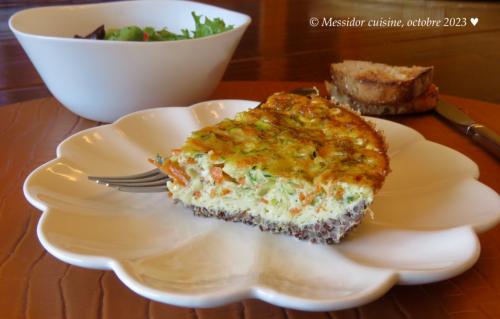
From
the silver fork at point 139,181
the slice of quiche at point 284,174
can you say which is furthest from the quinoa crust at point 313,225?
the silver fork at point 139,181

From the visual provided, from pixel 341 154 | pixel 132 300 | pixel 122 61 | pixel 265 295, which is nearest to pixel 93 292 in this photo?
pixel 132 300

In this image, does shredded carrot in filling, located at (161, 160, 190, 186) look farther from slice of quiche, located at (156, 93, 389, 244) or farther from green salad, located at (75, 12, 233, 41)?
green salad, located at (75, 12, 233, 41)

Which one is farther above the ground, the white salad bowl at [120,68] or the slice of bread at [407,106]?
the white salad bowl at [120,68]

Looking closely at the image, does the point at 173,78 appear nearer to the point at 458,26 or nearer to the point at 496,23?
the point at 458,26

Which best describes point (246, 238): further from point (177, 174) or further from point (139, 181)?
point (139, 181)

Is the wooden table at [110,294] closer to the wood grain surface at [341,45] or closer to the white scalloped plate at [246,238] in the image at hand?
the white scalloped plate at [246,238]

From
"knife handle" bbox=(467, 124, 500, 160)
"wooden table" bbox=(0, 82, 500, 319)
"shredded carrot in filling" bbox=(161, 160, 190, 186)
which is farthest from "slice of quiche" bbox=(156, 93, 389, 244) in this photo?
"knife handle" bbox=(467, 124, 500, 160)

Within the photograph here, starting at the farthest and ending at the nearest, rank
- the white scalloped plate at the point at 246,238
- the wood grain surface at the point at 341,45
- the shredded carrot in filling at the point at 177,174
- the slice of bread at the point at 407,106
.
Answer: the wood grain surface at the point at 341,45
the slice of bread at the point at 407,106
the shredded carrot in filling at the point at 177,174
the white scalloped plate at the point at 246,238
